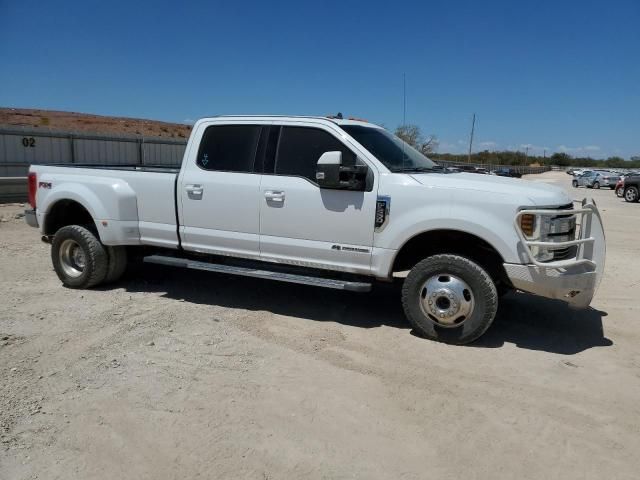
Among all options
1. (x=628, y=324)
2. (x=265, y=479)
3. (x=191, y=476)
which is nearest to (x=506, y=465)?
(x=265, y=479)

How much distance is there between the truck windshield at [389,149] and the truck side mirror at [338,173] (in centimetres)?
30

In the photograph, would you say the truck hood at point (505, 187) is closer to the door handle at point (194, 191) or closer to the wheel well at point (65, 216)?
the door handle at point (194, 191)

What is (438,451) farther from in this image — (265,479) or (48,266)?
(48,266)

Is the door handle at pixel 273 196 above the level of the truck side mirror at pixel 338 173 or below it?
below

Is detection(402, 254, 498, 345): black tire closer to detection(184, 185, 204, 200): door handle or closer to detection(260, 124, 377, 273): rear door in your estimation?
detection(260, 124, 377, 273): rear door

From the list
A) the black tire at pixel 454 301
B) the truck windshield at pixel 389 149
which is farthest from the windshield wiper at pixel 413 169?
the black tire at pixel 454 301

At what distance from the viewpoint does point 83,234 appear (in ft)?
20.6

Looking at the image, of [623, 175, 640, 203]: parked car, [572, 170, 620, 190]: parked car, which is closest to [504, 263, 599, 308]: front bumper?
[623, 175, 640, 203]: parked car

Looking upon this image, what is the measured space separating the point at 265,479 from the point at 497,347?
277 centimetres

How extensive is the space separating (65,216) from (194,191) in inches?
87.2

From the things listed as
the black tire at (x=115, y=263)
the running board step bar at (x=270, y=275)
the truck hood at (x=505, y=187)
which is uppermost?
the truck hood at (x=505, y=187)

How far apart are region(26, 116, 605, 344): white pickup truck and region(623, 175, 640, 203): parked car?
896 inches

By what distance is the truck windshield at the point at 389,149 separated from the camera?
518 centimetres

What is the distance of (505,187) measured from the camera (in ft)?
15.2
